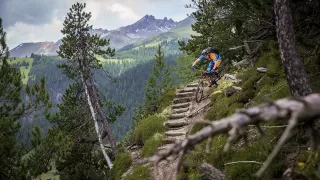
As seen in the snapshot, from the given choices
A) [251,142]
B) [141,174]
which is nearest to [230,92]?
[251,142]

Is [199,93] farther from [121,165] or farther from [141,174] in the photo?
[141,174]

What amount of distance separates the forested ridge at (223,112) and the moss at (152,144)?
62mm

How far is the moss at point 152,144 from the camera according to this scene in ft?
44.0

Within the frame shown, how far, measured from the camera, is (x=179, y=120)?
612 inches

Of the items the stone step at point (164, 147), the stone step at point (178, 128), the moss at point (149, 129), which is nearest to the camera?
the stone step at point (164, 147)

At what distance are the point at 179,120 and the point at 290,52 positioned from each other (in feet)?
33.5

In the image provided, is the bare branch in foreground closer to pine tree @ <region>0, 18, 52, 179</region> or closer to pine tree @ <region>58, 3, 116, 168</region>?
pine tree @ <region>0, 18, 52, 179</region>

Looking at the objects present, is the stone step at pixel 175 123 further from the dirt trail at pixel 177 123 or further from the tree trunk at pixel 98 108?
the tree trunk at pixel 98 108

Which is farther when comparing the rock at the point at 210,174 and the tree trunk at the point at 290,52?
the rock at the point at 210,174

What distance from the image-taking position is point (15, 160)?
46.1ft

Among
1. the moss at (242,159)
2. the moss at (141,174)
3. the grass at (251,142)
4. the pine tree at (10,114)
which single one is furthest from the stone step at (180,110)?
the pine tree at (10,114)

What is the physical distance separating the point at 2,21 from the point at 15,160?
288 inches

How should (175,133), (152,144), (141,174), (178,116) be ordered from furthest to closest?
(178,116) < (175,133) < (152,144) < (141,174)

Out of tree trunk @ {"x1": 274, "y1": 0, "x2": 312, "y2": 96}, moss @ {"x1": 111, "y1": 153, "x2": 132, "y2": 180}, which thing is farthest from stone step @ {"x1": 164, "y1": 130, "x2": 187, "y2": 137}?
tree trunk @ {"x1": 274, "y1": 0, "x2": 312, "y2": 96}
